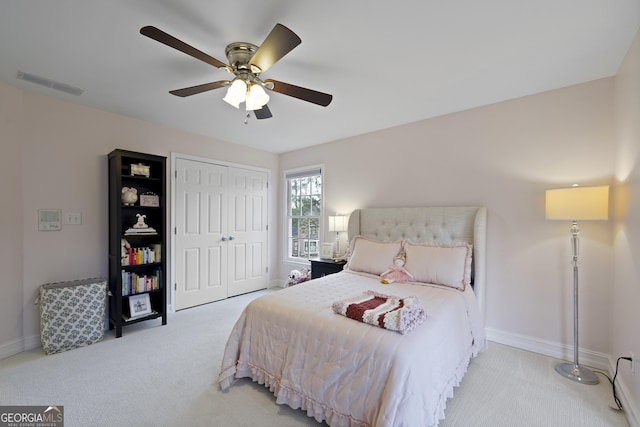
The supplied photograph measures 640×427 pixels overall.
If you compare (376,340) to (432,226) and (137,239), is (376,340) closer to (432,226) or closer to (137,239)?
(432,226)

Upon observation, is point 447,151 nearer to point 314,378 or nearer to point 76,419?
point 314,378

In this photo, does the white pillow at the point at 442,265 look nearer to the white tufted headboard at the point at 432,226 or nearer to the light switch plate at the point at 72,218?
the white tufted headboard at the point at 432,226

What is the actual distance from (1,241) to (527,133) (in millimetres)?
5125

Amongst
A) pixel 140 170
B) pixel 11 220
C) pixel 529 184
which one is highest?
pixel 140 170

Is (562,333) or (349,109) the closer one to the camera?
(562,333)

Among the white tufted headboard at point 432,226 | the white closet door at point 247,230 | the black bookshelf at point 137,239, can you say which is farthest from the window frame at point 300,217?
the black bookshelf at point 137,239

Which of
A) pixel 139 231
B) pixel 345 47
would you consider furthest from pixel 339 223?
pixel 139 231

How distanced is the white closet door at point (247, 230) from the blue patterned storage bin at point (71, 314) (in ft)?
5.73

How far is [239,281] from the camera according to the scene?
14.5 feet

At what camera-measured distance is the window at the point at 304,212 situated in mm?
4598

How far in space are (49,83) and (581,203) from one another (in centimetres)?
463

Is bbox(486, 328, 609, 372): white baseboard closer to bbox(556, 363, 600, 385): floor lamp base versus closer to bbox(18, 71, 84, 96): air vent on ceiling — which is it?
bbox(556, 363, 600, 385): floor lamp base

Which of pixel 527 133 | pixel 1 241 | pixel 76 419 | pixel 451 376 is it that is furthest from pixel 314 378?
pixel 1 241

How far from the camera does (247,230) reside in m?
4.56
